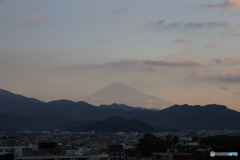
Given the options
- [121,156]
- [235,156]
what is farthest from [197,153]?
[235,156]

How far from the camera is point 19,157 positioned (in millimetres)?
40406

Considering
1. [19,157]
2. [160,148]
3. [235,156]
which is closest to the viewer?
[19,157]

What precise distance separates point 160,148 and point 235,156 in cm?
2582

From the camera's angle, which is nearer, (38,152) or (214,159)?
(38,152)

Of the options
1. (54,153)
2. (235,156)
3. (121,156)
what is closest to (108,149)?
(121,156)

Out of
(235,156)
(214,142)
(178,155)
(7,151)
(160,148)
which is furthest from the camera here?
(214,142)

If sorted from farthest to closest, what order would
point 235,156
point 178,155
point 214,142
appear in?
point 214,142, point 178,155, point 235,156

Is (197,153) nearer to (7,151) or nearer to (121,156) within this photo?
(121,156)

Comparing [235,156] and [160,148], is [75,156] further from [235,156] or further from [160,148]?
[160,148]

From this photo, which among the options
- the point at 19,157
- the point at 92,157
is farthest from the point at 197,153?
the point at 19,157

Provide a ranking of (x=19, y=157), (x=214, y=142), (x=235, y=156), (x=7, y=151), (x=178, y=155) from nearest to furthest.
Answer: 1. (x=19, y=157)
2. (x=235, y=156)
3. (x=178, y=155)
4. (x=7, y=151)
5. (x=214, y=142)

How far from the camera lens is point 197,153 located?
57.8m

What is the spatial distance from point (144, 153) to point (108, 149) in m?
11.5

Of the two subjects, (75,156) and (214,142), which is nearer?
(75,156)
